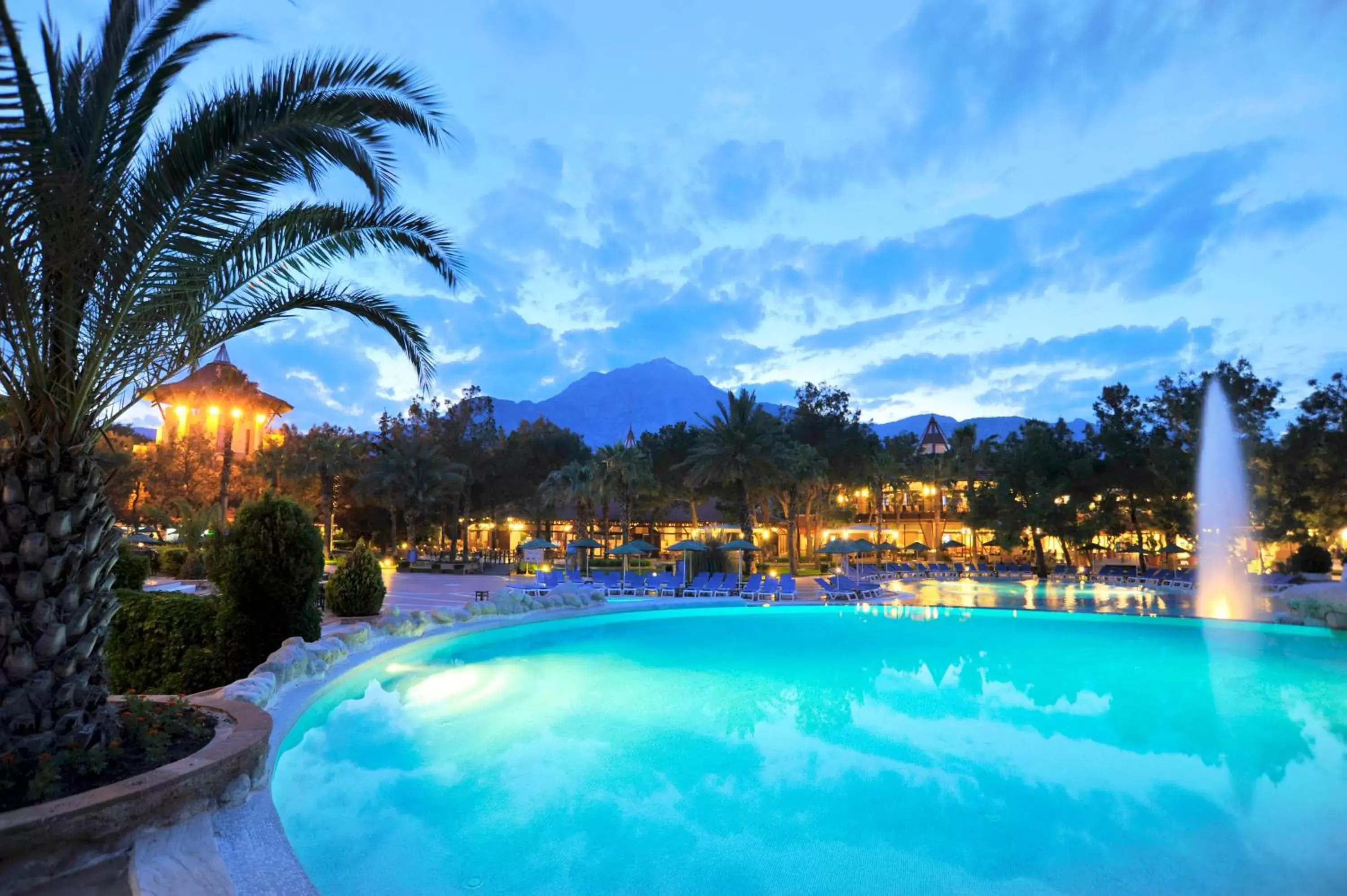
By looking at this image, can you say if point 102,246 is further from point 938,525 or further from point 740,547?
point 938,525

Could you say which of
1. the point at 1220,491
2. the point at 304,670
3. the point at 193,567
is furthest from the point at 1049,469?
the point at 193,567

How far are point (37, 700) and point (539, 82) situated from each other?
1506 cm

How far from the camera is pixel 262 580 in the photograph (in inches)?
333

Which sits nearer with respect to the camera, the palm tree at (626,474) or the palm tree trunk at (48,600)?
the palm tree trunk at (48,600)

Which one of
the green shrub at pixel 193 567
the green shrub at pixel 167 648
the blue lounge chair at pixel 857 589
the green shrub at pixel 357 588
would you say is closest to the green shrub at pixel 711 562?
the blue lounge chair at pixel 857 589

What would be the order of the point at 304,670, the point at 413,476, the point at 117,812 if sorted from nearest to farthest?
the point at 117,812, the point at 304,670, the point at 413,476

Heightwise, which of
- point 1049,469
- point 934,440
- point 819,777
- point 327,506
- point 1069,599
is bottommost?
point 1069,599

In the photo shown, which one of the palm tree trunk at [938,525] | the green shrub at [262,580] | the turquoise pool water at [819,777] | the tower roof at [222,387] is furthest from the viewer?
the palm tree trunk at [938,525]

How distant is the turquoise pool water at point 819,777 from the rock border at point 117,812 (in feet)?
2.85

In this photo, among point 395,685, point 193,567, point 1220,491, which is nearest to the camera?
point 395,685

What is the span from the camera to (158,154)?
4.01 m

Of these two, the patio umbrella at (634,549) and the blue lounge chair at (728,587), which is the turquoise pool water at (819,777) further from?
the patio umbrella at (634,549)

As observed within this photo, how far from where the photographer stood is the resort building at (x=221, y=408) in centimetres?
2809

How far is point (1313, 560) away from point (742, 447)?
2059 cm
